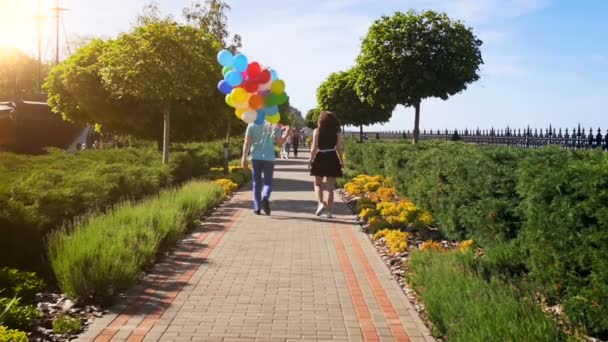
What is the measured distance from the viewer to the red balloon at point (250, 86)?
14312 mm

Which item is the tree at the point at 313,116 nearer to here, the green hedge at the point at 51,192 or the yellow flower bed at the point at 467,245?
the green hedge at the point at 51,192

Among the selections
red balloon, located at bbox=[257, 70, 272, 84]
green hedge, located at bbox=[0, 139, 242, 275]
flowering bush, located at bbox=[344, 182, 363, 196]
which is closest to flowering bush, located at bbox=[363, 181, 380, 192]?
flowering bush, located at bbox=[344, 182, 363, 196]

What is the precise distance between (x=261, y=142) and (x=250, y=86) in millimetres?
2118

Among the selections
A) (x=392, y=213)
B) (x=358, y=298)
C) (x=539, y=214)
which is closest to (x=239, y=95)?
(x=392, y=213)

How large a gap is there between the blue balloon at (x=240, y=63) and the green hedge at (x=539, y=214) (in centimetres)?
490

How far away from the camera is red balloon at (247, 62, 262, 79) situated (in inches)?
562

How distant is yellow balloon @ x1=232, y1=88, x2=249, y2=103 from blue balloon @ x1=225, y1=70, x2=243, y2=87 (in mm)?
190

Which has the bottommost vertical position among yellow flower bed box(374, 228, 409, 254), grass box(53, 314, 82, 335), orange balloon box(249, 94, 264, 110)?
grass box(53, 314, 82, 335)

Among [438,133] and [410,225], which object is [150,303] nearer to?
[410,225]

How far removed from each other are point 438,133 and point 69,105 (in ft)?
53.2

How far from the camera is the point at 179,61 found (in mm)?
16438

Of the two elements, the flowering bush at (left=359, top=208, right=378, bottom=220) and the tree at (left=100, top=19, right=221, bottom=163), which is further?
the tree at (left=100, top=19, right=221, bottom=163)

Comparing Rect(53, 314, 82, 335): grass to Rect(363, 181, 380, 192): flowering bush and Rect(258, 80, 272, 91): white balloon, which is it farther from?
Rect(363, 181, 380, 192): flowering bush

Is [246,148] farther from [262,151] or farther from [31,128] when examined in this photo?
[31,128]
